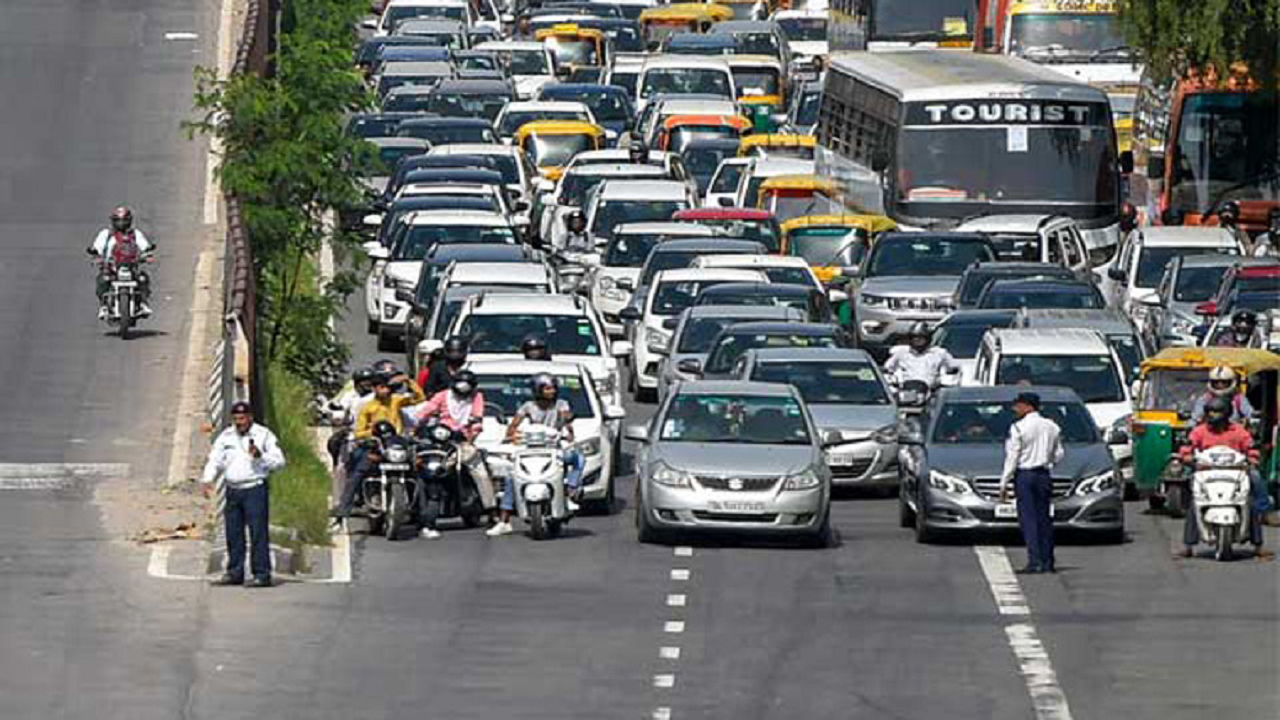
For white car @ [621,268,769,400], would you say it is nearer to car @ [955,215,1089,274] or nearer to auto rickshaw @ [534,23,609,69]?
car @ [955,215,1089,274]

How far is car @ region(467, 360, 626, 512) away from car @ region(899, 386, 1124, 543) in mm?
2752

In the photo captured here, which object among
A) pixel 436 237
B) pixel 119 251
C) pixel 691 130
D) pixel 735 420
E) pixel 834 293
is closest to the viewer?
pixel 735 420

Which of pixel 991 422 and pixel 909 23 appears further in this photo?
pixel 909 23

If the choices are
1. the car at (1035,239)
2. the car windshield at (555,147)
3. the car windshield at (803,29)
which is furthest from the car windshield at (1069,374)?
the car windshield at (803,29)

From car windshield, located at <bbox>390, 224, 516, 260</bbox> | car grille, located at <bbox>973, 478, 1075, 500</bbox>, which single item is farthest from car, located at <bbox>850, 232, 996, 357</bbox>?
car grille, located at <bbox>973, 478, 1075, 500</bbox>

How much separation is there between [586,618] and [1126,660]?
4.16m

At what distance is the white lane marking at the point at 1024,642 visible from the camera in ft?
87.5

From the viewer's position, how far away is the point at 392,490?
34250 mm

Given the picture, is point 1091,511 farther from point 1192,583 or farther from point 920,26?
point 920,26

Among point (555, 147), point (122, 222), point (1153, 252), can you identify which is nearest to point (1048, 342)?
point (1153, 252)

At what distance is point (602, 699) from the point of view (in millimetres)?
26641

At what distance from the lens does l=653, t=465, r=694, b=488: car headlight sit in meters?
34.1

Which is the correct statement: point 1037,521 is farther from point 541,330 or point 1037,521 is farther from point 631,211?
point 631,211

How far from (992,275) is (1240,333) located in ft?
20.8
